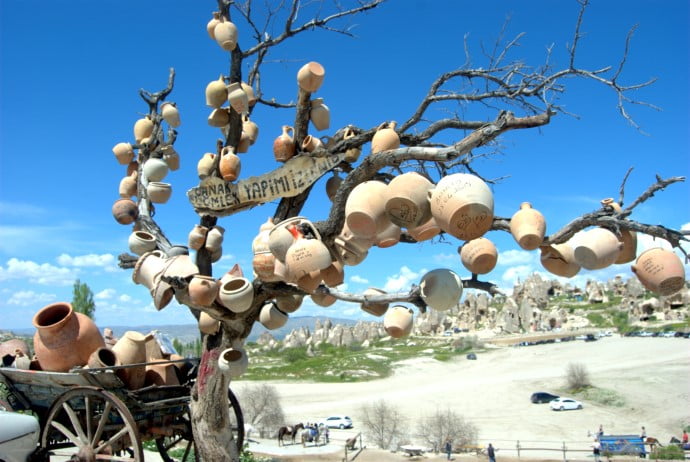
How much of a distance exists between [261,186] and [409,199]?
216cm

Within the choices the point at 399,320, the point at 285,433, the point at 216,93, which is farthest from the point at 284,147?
the point at 285,433

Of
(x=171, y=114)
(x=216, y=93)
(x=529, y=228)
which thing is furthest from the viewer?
(x=171, y=114)

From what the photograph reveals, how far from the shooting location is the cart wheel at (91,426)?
4.15 metres

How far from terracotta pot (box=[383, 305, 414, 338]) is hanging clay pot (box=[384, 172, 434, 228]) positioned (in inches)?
42.0

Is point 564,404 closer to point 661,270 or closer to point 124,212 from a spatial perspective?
point 124,212

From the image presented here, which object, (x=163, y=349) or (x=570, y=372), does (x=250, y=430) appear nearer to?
(x=163, y=349)

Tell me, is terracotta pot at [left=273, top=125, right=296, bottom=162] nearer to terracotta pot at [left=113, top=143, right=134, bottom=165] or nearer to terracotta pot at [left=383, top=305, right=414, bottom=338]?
terracotta pot at [left=383, top=305, right=414, bottom=338]

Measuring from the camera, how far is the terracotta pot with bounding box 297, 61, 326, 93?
15.3 ft

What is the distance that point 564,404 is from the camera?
21.1 metres

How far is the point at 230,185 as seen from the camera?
5.07 m

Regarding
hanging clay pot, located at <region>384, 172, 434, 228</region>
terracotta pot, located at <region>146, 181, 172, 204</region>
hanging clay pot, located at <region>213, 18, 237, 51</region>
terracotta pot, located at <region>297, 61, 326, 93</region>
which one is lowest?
hanging clay pot, located at <region>384, 172, 434, 228</region>

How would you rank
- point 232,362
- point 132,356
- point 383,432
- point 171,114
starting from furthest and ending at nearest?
point 383,432 < point 171,114 < point 132,356 < point 232,362

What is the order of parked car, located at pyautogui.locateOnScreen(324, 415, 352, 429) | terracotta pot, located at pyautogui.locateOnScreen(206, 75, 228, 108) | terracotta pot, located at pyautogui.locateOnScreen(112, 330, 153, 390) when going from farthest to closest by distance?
parked car, located at pyautogui.locateOnScreen(324, 415, 352, 429) < terracotta pot, located at pyautogui.locateOnScreen(206, 75, 228, 108) < terracotta pot, located at pyautogui.locateOnScreen(112, 330, 153, 390)

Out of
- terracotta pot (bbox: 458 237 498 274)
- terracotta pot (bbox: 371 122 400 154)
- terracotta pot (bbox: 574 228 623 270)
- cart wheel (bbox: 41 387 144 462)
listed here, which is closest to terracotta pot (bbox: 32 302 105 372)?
cart wheel (bbox: 41 387 144 462)
